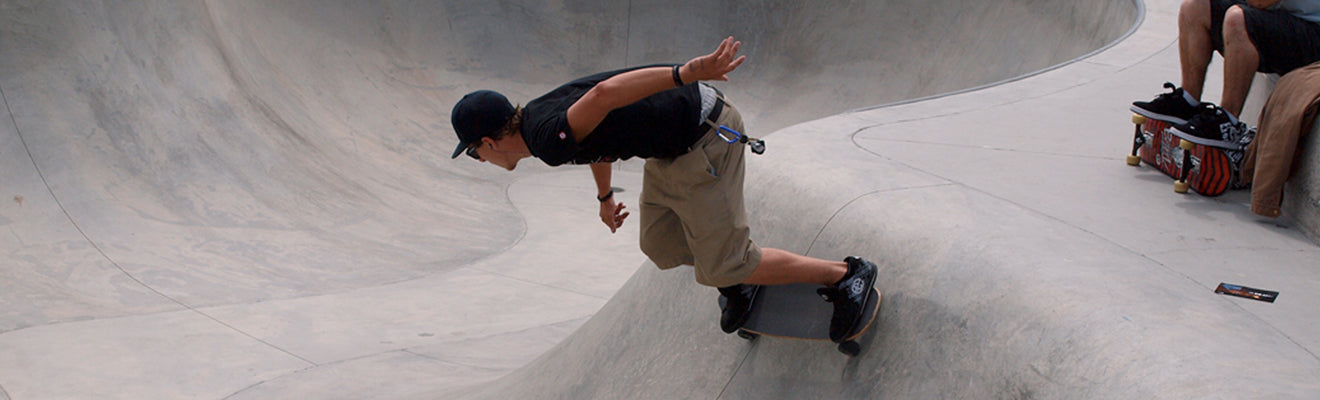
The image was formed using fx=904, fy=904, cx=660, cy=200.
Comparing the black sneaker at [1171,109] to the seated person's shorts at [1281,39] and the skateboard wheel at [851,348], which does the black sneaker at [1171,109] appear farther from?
the skateboard wheel at [851,348]

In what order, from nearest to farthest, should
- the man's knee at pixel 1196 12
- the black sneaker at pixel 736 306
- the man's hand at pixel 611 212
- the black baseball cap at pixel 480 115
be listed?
the black baseball cap at pixel 480 115 < the black sneaker at pixel 736 306 < the man's hand at pixel 611 212 < the man's knee at pixel 1196 12

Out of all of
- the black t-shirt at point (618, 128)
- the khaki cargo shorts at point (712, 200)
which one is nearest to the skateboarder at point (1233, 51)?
the khaki cargo shorts at point (712, 200)

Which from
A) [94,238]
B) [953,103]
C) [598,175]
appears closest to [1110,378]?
[598,175]

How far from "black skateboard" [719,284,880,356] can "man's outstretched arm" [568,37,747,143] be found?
2.82 ft

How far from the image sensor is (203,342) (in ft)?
18.2

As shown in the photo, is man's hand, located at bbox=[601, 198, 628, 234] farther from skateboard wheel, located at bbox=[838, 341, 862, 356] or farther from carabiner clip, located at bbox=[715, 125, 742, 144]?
skateboard wheel, located at bbox=[838, 341, 862, 356]

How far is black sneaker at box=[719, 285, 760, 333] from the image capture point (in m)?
2.94

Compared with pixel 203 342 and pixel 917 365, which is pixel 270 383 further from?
pixel 917 365

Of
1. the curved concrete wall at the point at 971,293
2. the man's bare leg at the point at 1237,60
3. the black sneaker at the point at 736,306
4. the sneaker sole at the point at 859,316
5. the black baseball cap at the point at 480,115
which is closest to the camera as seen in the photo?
the curved concrete wall at the point at 971,293

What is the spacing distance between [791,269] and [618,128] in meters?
0.73

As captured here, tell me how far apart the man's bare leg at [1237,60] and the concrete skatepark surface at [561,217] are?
0.45m

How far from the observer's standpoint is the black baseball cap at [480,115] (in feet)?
8.13

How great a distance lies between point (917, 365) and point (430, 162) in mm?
8558

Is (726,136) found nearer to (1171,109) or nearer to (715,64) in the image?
(715,64)
